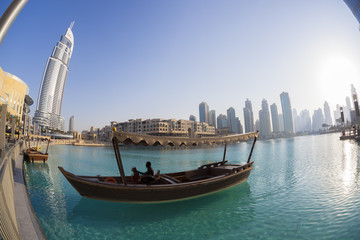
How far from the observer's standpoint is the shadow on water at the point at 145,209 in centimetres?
609

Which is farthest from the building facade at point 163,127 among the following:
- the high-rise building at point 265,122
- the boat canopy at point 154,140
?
the high-rise building at point 265,122

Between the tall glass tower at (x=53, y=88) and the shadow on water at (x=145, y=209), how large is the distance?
6542 inches

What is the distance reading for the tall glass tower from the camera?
144775 mm

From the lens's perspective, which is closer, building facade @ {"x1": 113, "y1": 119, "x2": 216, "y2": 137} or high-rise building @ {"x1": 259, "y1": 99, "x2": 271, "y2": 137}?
building facade @ {"x1": 113, "y1": 119, "x2": 216, "y2": 137}

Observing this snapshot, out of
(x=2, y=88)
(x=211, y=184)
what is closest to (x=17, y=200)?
(x=211, y=184)

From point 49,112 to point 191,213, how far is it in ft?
615

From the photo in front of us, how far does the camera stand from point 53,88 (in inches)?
6181

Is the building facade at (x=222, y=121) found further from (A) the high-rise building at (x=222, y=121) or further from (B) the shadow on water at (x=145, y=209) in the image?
(B) the shadow on water at (x=145, y=209)

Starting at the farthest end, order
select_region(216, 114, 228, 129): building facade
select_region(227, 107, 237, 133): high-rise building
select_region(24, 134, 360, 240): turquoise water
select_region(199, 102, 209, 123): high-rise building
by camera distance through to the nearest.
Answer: select_region(199, 102, 209, 123): high-rise building → select_region(216, 114, 228, 129): building facade → select_region(227, 107, 237, 133): high-rise building → select_region(24, 134, 360, 240): turquoise water

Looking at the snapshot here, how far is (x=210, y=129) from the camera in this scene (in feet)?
345

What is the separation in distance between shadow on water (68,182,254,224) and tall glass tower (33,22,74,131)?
16617cm

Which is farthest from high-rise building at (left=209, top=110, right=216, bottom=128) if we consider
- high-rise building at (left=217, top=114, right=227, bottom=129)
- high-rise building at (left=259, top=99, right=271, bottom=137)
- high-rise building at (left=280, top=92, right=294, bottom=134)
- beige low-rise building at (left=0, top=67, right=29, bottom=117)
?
beige low-rise building at (left=0, top=67, right=29, bottom=117)

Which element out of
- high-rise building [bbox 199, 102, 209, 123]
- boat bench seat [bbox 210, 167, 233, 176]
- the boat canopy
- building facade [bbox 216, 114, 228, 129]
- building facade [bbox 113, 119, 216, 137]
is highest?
high-rise building [bbox 199, 102, 209, 123]

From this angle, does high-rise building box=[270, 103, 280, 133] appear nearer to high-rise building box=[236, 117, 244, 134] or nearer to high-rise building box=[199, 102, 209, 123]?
high-rise building box=[236, 117, 244, 134]
